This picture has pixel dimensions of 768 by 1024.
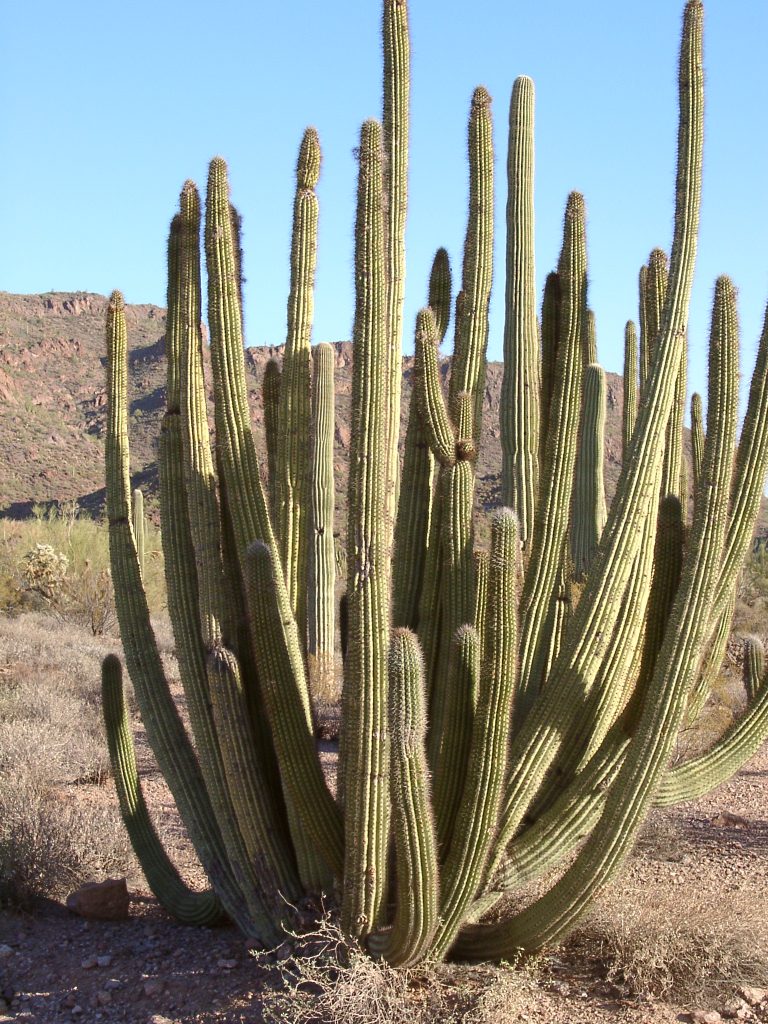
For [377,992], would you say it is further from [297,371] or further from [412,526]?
[297,371]

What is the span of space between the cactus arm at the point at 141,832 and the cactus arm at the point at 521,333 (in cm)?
307

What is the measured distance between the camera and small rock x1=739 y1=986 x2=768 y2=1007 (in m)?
5.45

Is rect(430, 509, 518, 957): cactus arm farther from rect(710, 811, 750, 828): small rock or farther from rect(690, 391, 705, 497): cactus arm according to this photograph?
rect(710, 811, 750, 828): small rock

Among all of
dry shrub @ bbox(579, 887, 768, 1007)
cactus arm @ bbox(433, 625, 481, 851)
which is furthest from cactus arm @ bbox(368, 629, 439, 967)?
dry shrub @ bbox(579, 887, 768, 1007)

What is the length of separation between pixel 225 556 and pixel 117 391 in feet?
4.59

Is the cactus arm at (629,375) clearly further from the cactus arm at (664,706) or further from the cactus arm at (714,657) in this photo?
the cactus arm at (664,706)

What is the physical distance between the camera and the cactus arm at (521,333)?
8047mm

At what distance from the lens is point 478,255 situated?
20.8 feet

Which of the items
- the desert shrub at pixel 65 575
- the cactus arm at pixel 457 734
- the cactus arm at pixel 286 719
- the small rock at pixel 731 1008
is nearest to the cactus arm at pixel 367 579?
the cactus arm at pixel 286 719

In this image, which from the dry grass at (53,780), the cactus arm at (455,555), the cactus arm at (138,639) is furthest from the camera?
the dry grass at (53,780)

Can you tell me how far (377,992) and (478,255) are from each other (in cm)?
401

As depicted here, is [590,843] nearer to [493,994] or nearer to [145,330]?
[493,994]

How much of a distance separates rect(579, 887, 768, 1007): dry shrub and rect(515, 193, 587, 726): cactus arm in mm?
1251

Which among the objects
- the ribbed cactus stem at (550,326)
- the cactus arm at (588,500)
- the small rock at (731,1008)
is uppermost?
the ribbed cactus stem at (550,326)
